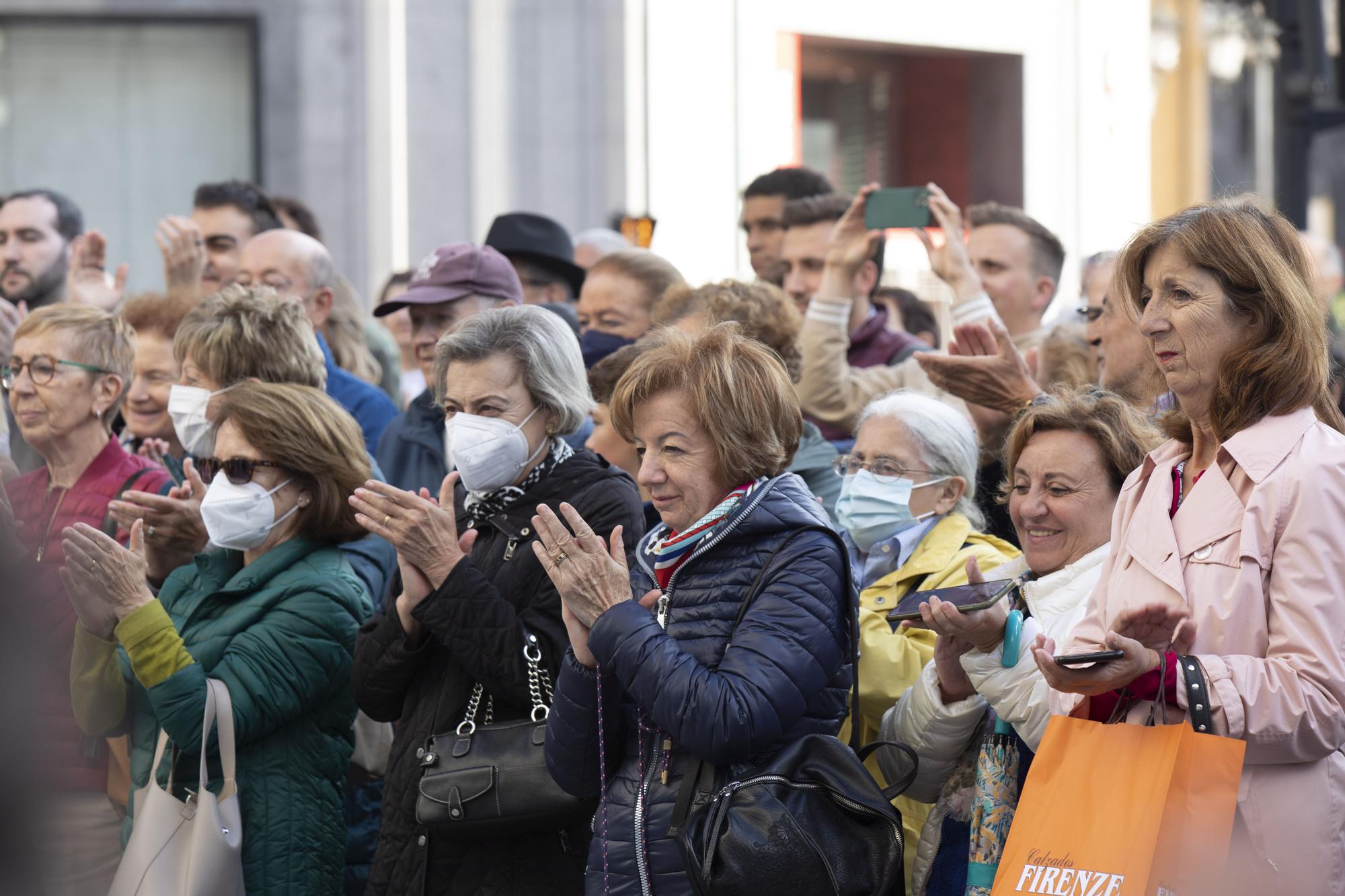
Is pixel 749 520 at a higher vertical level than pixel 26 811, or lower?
higher

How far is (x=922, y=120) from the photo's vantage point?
17172 millimetres

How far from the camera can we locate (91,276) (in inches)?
293

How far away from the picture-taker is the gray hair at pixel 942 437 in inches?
188

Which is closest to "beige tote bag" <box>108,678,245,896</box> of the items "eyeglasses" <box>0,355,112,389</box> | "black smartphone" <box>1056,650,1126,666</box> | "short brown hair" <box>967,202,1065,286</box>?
"eyeglasses" <box>0,355,112,389</box>

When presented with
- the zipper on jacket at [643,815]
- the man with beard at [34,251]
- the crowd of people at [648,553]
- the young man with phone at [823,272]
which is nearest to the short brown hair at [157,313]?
the crowd of people at [648,553]

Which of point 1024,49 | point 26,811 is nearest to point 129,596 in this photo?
point 26,811

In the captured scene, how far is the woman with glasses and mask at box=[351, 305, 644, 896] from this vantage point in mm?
4129

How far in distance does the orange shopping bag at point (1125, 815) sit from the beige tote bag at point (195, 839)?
2.15 metres

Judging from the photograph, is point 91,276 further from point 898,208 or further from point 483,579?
point 483,579

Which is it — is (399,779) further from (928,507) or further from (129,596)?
(928,507)

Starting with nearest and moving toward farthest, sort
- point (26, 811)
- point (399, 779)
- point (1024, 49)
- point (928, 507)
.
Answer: point (26, 811), point (399, 779), point (928, 507), point (1024, 49)

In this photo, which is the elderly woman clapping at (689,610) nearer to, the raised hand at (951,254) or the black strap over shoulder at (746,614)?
the black strap over shoulder at (746,614)

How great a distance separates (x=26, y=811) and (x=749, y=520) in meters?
1.72

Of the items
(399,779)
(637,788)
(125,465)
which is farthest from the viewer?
(125,465)
